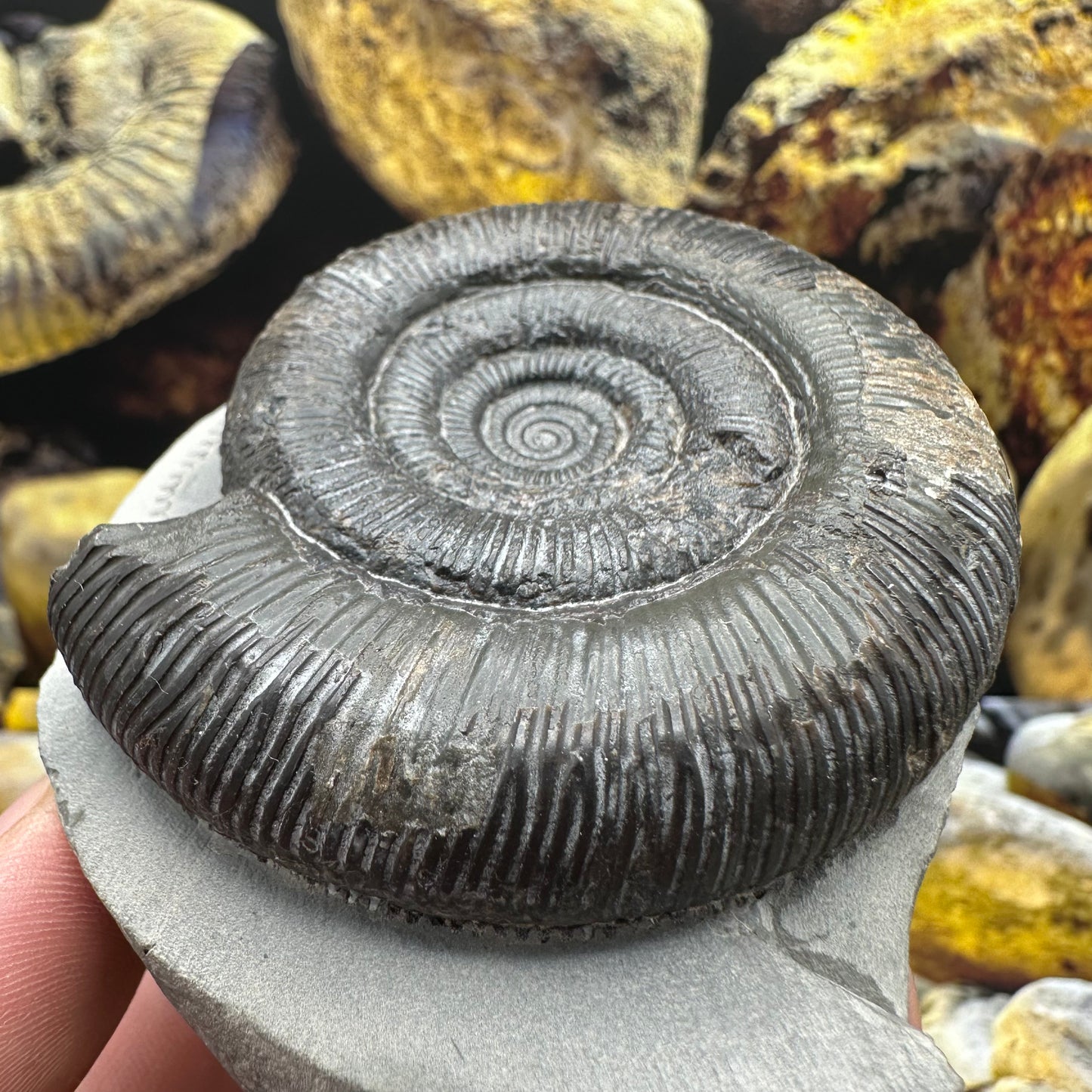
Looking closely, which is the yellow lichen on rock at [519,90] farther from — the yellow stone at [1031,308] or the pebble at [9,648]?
the pebble at [9,648]

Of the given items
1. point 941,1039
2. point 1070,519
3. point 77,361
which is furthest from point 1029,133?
point 77,361

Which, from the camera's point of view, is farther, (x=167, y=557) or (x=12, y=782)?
(x=12, y=782)

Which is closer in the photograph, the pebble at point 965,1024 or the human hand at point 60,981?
the human hand at point 60,981

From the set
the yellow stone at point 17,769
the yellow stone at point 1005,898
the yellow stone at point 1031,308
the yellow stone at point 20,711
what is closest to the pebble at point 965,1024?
the yellow stone at point 1005,898

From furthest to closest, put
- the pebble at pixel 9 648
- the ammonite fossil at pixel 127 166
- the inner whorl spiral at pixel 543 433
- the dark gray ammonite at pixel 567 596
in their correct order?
1. the pebble at pixel 9 648
2. the ammonite fossil at pixel 127 166
3. the inner whorl spiral at pixel 543 433
4. the dark gray ammonite at pixel 567 596

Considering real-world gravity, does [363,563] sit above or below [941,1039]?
above

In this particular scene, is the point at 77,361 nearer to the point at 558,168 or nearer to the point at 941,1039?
the point at 558,168

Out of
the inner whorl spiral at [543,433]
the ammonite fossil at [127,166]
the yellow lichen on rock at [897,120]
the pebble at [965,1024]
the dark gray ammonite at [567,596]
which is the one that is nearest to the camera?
the dark gray ammonite at [567,596]

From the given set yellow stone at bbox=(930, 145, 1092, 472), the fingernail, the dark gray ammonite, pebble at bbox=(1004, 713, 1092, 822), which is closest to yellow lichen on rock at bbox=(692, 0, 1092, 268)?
yellow stone at bbox=(930, 145, 1092, 472)
